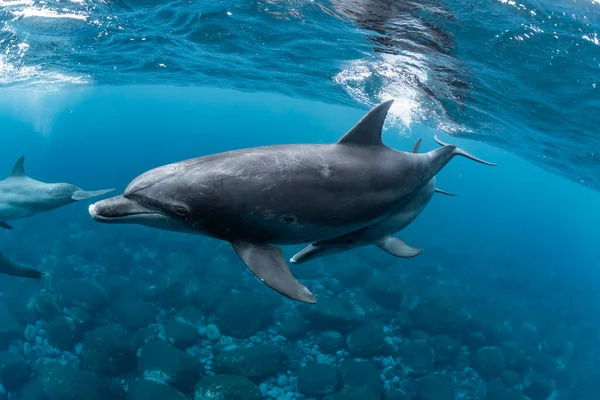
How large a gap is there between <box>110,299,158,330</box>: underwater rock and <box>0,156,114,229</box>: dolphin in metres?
4.91

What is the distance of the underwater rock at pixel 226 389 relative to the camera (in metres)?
10.4

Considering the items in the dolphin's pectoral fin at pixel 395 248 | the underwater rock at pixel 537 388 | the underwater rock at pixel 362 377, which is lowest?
the underwater rock at pixel 537 388

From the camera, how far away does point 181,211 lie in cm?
351

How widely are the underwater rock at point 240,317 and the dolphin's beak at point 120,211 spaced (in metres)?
10.4

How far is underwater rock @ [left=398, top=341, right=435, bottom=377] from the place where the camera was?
13352mm

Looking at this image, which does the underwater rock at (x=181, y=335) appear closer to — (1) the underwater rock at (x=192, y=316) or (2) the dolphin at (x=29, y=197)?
(1) the underwater rock at (x=192, y=316)

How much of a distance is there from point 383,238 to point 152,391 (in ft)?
26.2

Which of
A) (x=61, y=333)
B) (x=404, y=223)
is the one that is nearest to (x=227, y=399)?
(x=61, y=333)

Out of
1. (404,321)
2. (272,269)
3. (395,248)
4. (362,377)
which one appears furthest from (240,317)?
(272,269)

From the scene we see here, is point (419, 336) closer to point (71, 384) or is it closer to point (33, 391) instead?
point (71, 384)

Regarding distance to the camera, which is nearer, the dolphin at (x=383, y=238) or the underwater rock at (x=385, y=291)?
the dolphin at (x=383, y=238)

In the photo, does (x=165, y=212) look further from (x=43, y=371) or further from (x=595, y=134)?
(x=595, y=134)

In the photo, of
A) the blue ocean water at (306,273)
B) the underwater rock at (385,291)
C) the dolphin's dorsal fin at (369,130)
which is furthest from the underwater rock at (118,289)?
the dolphin's dorsal fin at (369,130)

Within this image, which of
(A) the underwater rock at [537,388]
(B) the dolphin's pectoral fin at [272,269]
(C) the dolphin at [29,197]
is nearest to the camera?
(B) the dolphin's pectoral fin at [272,269]
